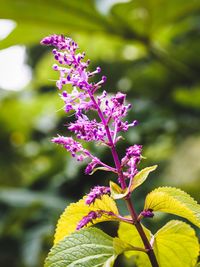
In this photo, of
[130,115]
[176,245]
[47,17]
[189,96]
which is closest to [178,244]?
[176,245]

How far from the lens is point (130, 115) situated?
2631 millimetres

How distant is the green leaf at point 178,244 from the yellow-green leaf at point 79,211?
0.09 m

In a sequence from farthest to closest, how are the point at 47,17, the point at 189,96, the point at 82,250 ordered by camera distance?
the point at 47,17 < the point at 189,96 < the point at 82,250

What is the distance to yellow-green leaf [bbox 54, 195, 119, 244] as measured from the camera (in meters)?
0.65

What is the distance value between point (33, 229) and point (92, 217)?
5.91 feet

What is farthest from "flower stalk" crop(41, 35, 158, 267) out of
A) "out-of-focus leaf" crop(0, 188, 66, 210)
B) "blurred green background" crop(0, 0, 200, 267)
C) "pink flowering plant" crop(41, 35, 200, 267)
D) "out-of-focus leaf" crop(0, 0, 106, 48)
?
"out-of-focus leaf" crop(0, 0, 106, 48)

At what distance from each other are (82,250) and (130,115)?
206 cm

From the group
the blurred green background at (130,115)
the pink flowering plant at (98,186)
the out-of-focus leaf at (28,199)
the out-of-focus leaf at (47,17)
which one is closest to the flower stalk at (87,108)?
the pink flowering plant at (98,186)

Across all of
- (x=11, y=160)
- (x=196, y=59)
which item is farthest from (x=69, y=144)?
(x=11, y=160)

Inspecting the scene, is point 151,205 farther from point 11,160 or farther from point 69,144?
point 11,160

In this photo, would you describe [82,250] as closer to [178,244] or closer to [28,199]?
[178,244]

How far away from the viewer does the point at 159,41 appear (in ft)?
11.2

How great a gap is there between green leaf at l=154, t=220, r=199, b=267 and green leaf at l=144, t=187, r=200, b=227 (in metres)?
0.06

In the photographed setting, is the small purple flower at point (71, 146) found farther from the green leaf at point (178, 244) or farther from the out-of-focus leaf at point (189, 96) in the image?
the out-of-focus leaf at point (189, 96)
